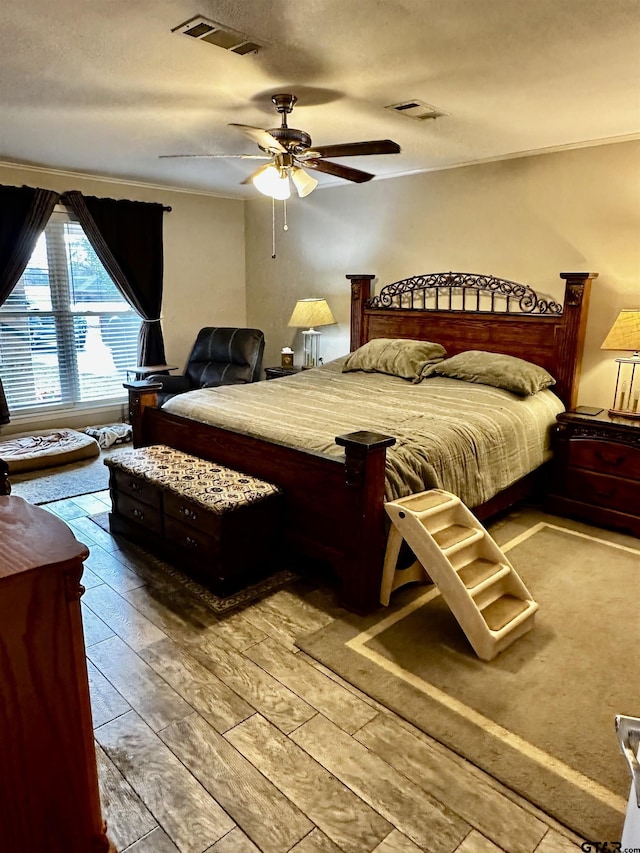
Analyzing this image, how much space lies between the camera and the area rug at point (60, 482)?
4.02m

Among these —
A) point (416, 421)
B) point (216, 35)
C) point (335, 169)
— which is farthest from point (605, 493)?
point (216, 35)

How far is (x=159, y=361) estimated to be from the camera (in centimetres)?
584

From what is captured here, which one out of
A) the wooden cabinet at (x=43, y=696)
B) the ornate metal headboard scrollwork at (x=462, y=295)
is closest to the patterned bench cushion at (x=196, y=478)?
the wooden cabinet at (x=43, y=696)

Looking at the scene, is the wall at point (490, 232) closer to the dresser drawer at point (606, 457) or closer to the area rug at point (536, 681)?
the dresser drawer at point (606, 457)

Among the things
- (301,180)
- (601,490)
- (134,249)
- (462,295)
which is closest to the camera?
(301,180)

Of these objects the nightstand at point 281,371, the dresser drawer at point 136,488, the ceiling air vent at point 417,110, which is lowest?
the dresser drawer at point 136,488

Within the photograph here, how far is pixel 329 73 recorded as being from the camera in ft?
8.36

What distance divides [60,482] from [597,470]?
381 centimetres

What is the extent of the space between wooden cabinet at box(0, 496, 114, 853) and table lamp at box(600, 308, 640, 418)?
333 centimetres

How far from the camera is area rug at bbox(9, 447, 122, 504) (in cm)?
402

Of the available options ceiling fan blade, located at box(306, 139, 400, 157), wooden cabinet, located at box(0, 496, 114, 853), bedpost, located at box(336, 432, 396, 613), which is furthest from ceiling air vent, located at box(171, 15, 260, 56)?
wooden cabinet, located at box(0, 496, 114, 853)

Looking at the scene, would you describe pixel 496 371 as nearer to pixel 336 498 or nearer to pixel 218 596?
pixel 336 498

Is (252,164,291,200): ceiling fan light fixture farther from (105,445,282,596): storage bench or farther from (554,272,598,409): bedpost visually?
(554,272,598,409): bedpost

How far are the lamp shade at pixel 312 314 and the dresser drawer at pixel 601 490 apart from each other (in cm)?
265
